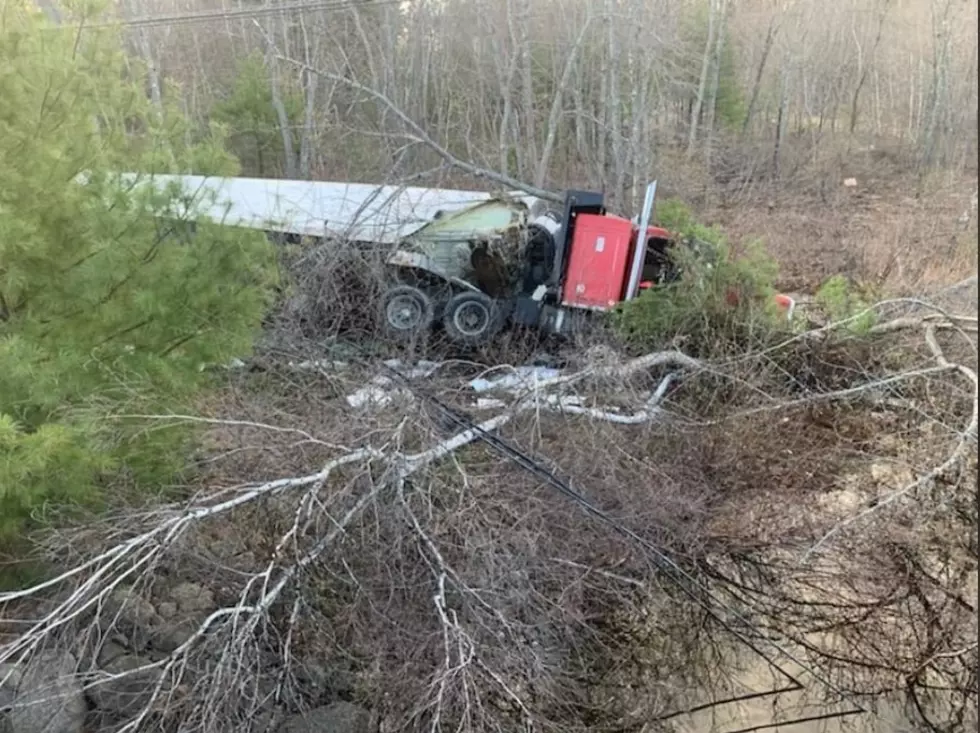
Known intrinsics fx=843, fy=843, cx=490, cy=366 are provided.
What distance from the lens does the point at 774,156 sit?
52.5 ft

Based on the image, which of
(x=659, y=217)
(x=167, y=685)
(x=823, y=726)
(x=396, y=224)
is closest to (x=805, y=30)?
(x=659, y=217)

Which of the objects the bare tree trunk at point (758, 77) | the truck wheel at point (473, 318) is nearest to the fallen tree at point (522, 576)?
the truck wheel at point (473, 318)

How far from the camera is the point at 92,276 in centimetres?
485

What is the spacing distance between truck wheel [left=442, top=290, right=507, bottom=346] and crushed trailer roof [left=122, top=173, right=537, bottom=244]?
1114mm

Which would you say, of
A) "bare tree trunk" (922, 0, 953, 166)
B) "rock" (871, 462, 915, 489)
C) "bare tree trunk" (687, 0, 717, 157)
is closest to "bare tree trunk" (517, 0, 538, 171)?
"bare tree trunk" (687, 0, 717, 157)

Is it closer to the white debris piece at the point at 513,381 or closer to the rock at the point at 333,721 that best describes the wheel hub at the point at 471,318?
the white debris piece at the point at 513,381

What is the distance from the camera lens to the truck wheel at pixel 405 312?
32.1 ft

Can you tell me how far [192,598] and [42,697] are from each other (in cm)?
121

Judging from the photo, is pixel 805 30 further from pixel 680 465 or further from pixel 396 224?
pixel 680 465

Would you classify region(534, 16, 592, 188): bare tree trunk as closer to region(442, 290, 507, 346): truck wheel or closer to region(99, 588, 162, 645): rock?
region(442, 290, 507, 346): truck wheel

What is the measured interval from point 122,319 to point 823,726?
4964 millimetres

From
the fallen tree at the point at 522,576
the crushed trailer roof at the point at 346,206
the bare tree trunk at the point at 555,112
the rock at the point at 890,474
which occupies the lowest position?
the fallen tree at the point at 522,576

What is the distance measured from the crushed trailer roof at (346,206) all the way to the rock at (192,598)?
483 cm

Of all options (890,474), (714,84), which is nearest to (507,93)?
(714,84)
